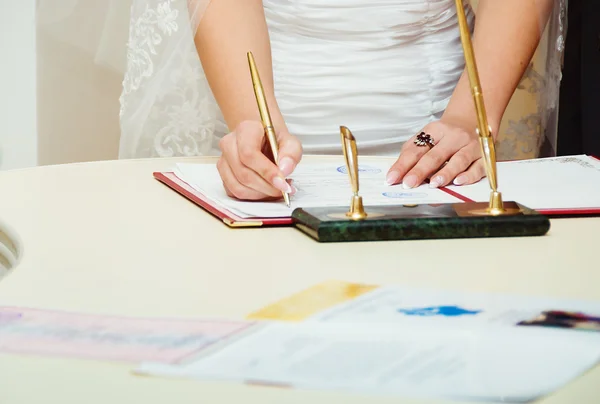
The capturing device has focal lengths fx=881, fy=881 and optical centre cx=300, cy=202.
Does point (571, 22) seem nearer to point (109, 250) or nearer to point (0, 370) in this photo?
point (109, 250)

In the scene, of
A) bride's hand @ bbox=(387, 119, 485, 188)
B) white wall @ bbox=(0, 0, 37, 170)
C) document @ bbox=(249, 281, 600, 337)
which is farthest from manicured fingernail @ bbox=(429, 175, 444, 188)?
white wall @ bbox=(0, 0, 37, 170)

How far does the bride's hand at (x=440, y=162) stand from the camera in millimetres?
985

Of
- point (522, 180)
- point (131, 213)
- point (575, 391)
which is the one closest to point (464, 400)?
point (575, 391)

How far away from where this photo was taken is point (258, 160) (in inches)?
34.1

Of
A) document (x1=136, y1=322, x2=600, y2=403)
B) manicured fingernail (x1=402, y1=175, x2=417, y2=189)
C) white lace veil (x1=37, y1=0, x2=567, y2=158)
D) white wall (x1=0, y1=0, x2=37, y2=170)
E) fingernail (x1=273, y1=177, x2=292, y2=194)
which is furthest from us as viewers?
white wall (x1=0, y1=0, x2=37, y2=170)

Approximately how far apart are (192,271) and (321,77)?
0.95 m

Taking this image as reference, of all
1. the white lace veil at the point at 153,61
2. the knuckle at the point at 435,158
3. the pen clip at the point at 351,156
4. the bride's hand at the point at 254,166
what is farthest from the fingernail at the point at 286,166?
the white lace veil at the point at 153,61

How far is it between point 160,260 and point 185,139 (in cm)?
91

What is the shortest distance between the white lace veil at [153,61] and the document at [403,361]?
3.38ft

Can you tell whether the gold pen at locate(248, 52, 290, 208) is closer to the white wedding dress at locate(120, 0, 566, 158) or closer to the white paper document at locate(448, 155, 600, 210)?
the white paper document at locate(448, 155, 600, 210)

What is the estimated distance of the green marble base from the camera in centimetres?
72

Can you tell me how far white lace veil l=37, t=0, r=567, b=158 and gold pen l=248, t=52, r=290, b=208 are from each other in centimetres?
60

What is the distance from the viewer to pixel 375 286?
577 mm

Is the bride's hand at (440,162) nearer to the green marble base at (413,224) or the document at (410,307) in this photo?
the green marble base at (413,224)
